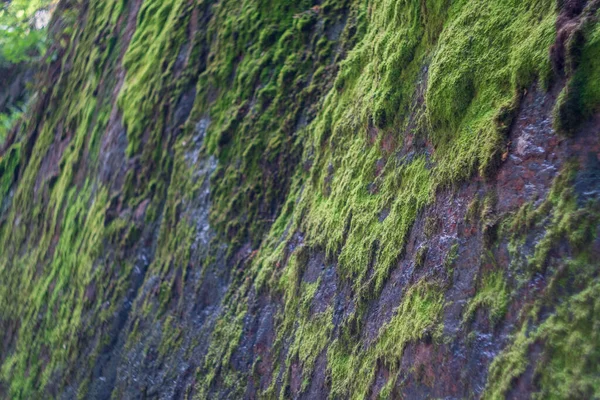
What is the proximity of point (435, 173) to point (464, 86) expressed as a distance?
38cm

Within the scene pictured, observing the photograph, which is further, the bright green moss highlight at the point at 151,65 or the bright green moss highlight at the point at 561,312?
the bright green moss highlight at the point at 151,65

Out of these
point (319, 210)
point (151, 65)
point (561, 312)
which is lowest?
point (319, 210)

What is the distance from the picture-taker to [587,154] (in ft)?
6.83

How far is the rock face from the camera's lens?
218 cm

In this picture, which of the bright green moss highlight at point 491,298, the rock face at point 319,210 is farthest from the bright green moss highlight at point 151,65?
the bright green moss highlight at point 491,298

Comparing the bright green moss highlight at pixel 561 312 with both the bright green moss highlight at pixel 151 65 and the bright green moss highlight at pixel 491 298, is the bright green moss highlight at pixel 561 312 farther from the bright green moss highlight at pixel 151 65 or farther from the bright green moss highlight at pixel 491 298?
the bright green moss highlight at pixel 151 65

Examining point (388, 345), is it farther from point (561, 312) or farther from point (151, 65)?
point (151, 65)

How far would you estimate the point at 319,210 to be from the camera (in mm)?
4004

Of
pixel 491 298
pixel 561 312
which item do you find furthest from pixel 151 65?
pixel 561 312

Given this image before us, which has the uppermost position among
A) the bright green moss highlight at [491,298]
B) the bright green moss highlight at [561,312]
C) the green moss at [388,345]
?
the bright green moss highlight at [561,312]

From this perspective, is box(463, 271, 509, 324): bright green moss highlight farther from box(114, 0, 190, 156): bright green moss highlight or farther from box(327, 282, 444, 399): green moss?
box(114, 0, 190, 156): bright green moss highlight

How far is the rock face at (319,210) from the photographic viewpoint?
2.18 meters

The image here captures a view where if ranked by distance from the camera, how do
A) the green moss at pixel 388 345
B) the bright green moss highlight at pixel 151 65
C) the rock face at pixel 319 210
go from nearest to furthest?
the rock face at pixel 319 210, the green moss at pixel 388 345, the bright green moss highlight at pixel 151 65

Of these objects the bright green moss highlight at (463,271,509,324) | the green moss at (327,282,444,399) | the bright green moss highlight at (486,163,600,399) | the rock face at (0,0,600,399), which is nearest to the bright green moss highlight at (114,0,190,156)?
the rock face at (0,0,600,399)
